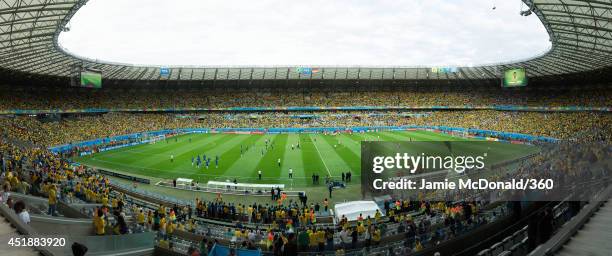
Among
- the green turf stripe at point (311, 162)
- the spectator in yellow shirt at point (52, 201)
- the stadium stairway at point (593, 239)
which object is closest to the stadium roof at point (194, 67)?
the green turf stripe at point (311, 162)

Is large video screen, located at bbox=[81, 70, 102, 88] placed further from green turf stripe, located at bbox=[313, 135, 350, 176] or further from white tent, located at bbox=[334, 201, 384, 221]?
white tent, located at bbox=[334, 201, 384, 221]

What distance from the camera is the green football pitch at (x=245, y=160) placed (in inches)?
1180

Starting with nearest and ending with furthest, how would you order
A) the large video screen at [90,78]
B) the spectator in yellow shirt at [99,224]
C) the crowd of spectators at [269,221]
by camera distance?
the spectator in yellow shirt at [99,224] → the crowd of spectators at [269,221] → the large video screen at [90,78]

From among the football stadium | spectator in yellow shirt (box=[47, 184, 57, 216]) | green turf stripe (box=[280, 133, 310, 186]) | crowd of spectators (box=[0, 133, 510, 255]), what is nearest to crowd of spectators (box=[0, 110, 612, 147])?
the football stadium

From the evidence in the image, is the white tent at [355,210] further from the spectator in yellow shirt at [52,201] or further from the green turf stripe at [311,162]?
the spectator in yellow shirt at [52,201]

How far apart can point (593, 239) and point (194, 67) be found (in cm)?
7597

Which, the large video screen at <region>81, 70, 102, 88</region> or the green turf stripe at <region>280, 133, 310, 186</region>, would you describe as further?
the large video screen at <region>81, 70, 102, 88</region>

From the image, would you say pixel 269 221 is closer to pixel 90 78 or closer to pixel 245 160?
pixel 245 160

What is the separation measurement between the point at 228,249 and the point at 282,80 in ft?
238

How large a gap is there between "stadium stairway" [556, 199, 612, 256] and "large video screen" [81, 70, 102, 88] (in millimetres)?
55764

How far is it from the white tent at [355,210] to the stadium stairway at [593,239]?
9.81 metres

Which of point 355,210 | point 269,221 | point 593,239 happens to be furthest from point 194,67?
point 593,239

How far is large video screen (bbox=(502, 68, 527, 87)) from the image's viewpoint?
50.8 meters

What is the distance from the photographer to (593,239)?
23.6 feet
